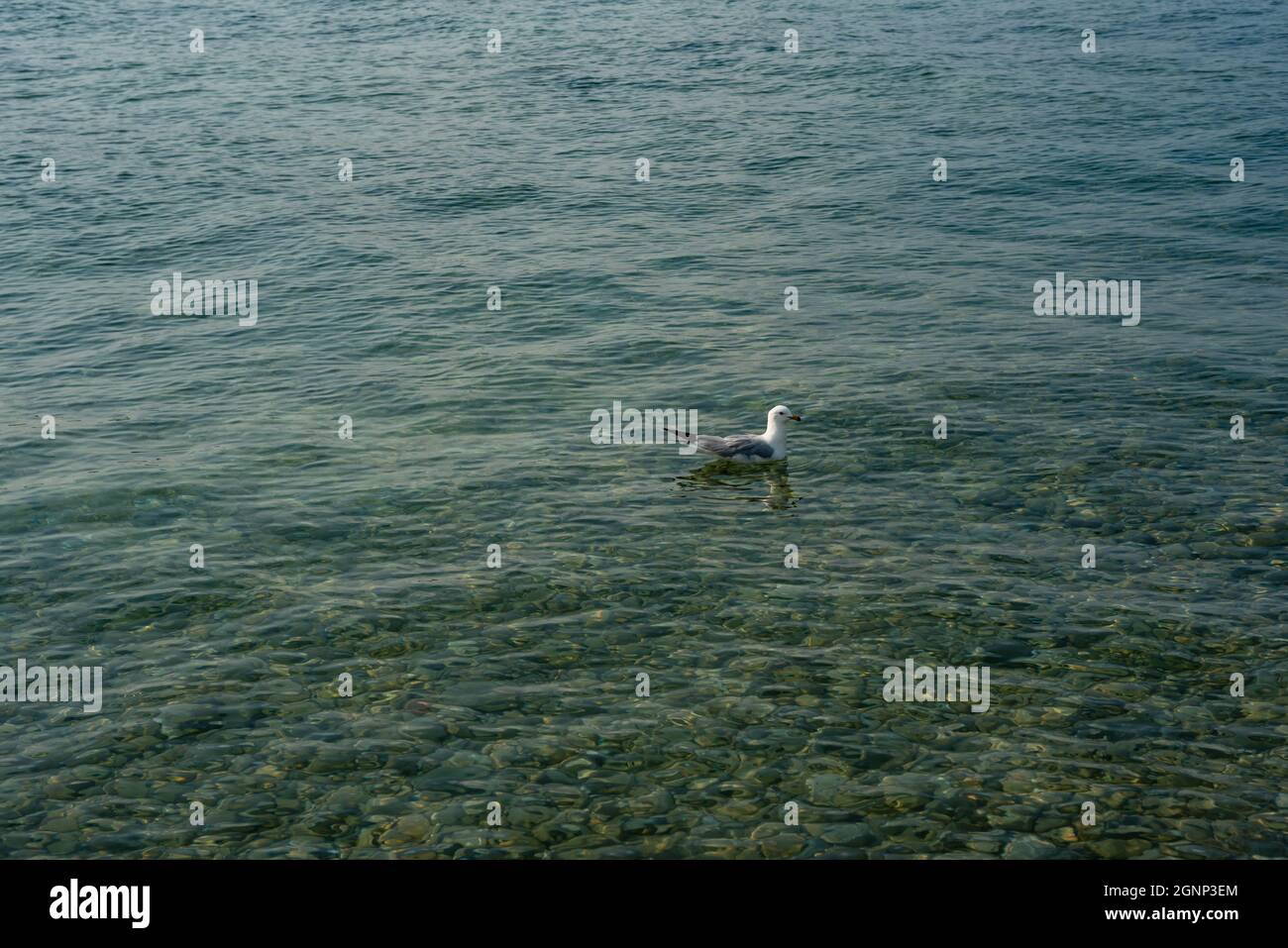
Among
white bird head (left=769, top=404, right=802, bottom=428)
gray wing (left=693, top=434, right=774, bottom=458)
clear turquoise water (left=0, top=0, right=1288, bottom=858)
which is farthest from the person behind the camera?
white bird head (left=769, top=404, right=802, bottom=428)

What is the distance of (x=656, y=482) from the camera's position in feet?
69.5

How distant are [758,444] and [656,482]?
176cm

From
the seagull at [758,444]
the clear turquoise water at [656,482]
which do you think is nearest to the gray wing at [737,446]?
the seagull at [758,444]

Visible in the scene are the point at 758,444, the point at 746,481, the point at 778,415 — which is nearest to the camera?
the point at 746,481

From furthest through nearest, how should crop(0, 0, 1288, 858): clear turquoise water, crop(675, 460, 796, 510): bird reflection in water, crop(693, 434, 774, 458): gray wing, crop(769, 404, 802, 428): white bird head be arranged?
1. crop(769, 404, 802, 428): white bird head
2. crop(693, 434, 774, 458): gray wing
3. crop(675, 460, 796, 510): bird reflection in water
4. crop(0, 0, 1288, 858): clear turquoise water

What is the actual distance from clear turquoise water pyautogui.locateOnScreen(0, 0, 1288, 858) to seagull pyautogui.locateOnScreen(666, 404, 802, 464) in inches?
14.8

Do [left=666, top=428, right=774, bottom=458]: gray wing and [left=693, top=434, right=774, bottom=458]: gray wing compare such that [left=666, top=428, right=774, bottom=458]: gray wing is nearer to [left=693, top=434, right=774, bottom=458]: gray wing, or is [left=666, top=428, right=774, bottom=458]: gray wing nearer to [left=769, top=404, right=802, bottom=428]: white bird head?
[left=693, top=434, right=774, bottom=458]: gray wing

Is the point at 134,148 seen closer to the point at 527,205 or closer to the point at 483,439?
the point at 527,205

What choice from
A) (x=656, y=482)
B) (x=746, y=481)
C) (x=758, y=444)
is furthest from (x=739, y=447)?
(x=656, y=482)

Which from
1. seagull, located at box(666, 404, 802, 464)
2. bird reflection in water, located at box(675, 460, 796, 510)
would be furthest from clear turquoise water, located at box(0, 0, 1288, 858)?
seagull, located at box(666, 404, 802, 464)

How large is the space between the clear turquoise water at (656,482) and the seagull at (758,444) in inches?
14.8

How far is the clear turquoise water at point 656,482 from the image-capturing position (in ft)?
44.6

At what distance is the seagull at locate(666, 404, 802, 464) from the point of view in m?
21.2

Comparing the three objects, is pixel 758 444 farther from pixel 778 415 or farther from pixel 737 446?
pixel 778 415
